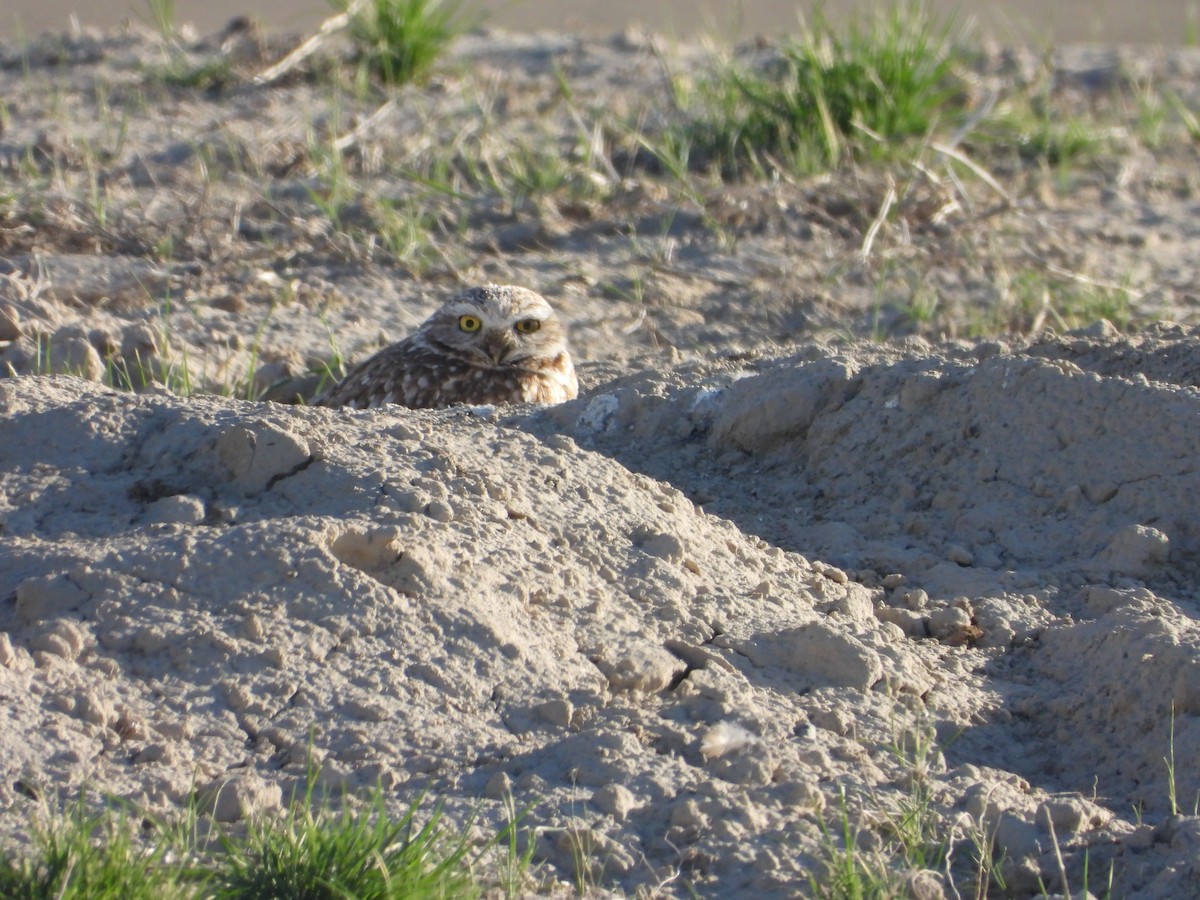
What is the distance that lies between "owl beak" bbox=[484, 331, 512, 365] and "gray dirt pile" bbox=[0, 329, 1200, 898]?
1797 millimetres

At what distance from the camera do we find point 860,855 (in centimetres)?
267

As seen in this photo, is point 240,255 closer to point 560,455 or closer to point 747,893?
point 560,455

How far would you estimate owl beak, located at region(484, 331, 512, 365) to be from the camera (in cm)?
598

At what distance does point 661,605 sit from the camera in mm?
3387

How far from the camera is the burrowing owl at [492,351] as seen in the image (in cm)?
584

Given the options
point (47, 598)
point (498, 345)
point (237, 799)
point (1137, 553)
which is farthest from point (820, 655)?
point (498, 345)

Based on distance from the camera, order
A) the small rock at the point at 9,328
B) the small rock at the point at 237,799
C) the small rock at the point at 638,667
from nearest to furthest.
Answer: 1. the small rock at the point at 237,799
2. the small rock at the point at 638,667
3. the small rock at the point at 9,328

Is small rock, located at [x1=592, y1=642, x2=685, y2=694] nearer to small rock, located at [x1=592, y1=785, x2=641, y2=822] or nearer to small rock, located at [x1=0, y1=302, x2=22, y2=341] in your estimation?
small rock, located at [x1=592, y1=785, x2=641, y2=822]

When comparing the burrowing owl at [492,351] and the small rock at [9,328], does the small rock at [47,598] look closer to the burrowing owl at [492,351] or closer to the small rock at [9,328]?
the burrowing owl at [492,351]

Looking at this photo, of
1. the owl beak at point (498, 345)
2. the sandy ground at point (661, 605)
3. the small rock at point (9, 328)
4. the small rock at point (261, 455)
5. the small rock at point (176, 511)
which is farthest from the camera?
the owl beak at point (498, 345)

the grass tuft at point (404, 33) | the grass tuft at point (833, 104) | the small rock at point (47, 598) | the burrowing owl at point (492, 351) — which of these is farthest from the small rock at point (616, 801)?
the grass tuft at point (404, 33)

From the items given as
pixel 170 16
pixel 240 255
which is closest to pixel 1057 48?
pixel 170 16

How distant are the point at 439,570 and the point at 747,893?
3.16 feet

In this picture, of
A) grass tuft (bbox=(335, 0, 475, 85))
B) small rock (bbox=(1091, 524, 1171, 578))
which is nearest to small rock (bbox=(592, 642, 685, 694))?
small rock (bbox=(1091, 524, 1171, 578))
